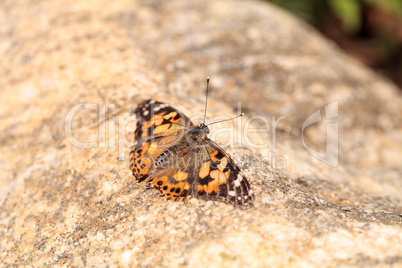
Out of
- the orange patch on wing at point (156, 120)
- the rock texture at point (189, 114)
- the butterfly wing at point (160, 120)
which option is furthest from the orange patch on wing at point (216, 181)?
the orange patch on wing at point (156, 120)

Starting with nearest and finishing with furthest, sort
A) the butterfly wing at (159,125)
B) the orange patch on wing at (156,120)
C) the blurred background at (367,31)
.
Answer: the butterfly wing at (159,125), the orange patch on wing at (156,120), the blurred background at (367,31)

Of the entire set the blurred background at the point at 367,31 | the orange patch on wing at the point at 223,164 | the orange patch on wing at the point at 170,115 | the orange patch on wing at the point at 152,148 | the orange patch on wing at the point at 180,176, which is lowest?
the orange patch on wing at the point at 180,176

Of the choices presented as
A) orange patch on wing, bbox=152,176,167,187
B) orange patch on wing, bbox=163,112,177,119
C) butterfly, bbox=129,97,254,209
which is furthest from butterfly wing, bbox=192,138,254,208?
orange patch on wing, bbox=163,112,177,119

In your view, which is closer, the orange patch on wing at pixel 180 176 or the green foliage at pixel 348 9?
the orange patch on wing at pixel 180 176

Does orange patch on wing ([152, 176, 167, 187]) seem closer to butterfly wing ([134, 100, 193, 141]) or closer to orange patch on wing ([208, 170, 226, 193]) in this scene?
orange patch on wing ([208, 170, 226, 193])

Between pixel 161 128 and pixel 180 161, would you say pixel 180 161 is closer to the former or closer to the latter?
pixel 180 161

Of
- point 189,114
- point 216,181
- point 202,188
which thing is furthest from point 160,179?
point 189,114

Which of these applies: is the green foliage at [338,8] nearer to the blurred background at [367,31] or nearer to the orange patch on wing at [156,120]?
the blurred background at [367,31]

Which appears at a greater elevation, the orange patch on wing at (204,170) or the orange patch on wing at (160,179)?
the orange patch on wing at (204,170)

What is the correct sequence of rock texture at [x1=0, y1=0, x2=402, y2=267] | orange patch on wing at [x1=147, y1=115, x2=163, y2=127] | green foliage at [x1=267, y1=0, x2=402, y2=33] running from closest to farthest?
rock texture at [x1=0, y1=0, x2=402, y2=267] → orange patch on wing at [x1=147, y1=115, x2=163, y2=127] → green foliage at [x1=267, y1=0, x2=402, y2=33]
